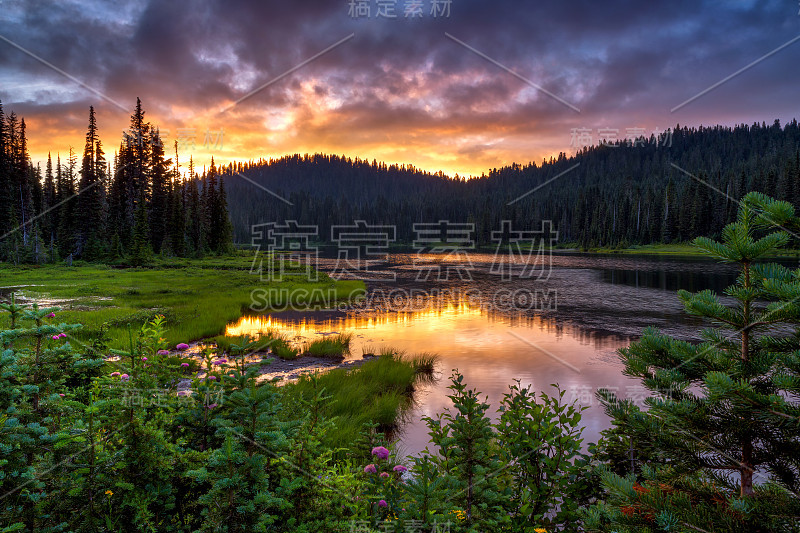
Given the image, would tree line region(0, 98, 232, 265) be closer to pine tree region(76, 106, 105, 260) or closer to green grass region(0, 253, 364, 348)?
pine tree region(76, 106, 105, 260)

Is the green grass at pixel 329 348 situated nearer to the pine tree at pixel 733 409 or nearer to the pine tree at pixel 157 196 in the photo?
the pine tree at pixel 733 409

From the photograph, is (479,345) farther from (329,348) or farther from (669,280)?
(669,280)

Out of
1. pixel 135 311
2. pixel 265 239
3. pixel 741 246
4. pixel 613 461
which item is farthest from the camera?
pixel 265 239

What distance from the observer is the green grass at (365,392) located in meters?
9.66

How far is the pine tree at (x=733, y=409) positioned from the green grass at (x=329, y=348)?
15.7 m

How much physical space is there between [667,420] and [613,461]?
2691 mm

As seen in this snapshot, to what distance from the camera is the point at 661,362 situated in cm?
273

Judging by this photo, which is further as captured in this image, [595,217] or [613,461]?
[595,217]

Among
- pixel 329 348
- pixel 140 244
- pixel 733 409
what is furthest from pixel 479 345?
pixel 140 244

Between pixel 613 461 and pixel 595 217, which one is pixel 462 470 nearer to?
pixel 613 461

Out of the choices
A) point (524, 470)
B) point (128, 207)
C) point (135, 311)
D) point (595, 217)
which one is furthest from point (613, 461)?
point (595, 217)

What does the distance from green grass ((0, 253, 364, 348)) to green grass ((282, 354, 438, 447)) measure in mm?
8270

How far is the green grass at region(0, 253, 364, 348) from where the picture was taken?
1841 cm

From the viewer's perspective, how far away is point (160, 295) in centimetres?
2791
